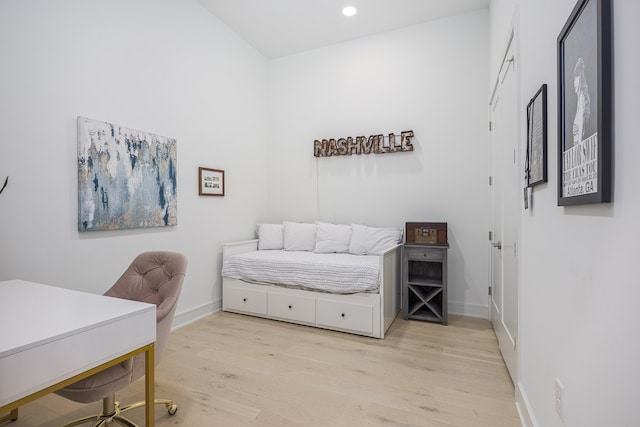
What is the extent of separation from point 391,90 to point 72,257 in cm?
347

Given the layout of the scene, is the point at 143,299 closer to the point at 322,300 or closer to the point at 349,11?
the point at 322,300

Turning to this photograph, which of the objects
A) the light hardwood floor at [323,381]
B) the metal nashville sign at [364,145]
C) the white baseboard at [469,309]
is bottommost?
the light hardwood floor at [323,381]

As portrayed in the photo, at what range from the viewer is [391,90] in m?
3.80

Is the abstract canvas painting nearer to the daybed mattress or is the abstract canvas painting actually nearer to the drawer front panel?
the daybed mattress

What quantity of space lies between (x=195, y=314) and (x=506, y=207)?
2.99 m

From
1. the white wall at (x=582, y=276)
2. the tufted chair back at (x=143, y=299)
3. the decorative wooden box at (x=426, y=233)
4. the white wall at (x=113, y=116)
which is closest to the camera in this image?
the white wall at (x=582, y=276)

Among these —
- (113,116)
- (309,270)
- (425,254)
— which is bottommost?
(309,270)

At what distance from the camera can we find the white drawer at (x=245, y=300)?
3.34 metres

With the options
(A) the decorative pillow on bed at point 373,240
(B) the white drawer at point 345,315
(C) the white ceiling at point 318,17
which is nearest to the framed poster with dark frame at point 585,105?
(B) the white drawer at point 345,315

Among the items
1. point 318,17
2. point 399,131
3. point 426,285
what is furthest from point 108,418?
point 318,17

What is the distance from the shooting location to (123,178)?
261 centimetres

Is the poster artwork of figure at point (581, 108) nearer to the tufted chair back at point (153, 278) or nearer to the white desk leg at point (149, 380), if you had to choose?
the white desk leg at point (149, 380)

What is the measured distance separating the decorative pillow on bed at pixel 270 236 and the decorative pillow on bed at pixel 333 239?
0.50 meters

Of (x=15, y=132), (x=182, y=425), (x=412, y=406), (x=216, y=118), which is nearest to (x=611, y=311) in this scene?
(x=412, y=406)
